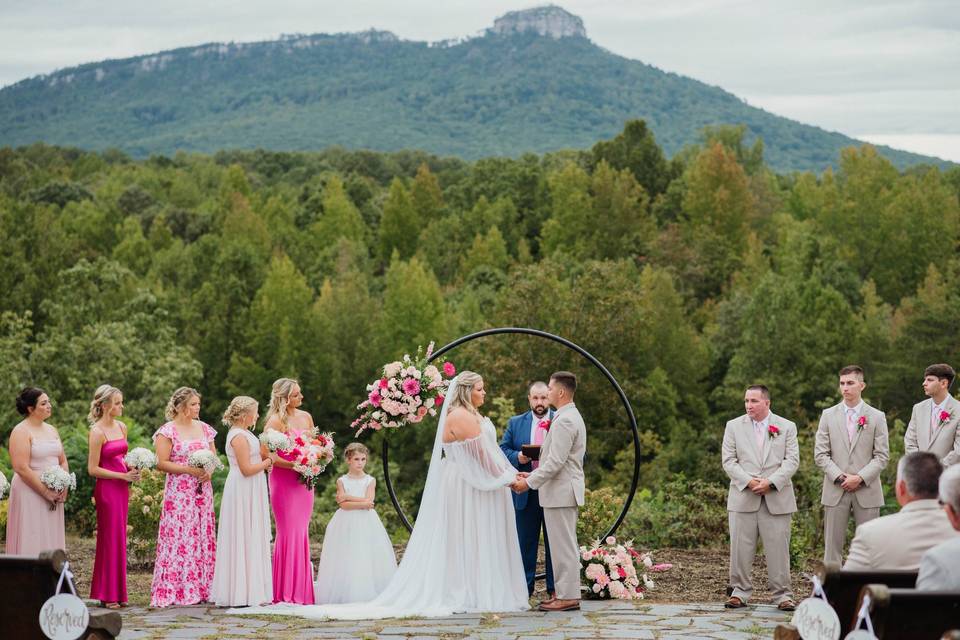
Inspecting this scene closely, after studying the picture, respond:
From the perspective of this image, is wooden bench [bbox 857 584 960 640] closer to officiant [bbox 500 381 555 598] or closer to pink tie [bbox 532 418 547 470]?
officiant [bbox 500 381 555 598]

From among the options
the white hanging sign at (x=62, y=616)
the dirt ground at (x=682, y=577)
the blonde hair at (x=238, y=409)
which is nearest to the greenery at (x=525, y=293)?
the dirt ground at (x=682, y=577)

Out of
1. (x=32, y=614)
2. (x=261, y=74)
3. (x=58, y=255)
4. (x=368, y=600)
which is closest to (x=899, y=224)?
(x=58, y=255)

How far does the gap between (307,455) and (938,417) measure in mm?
5566

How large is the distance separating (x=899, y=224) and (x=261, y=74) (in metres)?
143

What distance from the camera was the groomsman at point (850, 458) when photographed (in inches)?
428

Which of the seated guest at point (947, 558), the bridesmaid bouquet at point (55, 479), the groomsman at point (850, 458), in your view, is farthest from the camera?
the groomsman at point (850, 458)

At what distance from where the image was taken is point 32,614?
6.97 meters

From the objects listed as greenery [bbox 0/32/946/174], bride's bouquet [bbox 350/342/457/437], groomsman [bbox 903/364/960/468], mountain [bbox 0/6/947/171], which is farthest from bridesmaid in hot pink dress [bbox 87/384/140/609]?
greenery [bbox 0/32/946/174]

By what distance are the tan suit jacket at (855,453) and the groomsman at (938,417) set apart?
0.27 meters

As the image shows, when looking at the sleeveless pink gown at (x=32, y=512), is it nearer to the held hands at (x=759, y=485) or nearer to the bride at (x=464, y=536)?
the bride at (x=464, y=536)

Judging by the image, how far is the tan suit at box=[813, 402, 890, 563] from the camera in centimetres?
1089

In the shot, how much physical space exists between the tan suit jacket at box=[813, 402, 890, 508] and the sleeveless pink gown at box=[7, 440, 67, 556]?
6.63m

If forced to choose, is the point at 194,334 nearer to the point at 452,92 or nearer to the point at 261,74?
the point at 452,92

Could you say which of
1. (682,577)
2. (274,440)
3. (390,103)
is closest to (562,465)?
(274,440)
